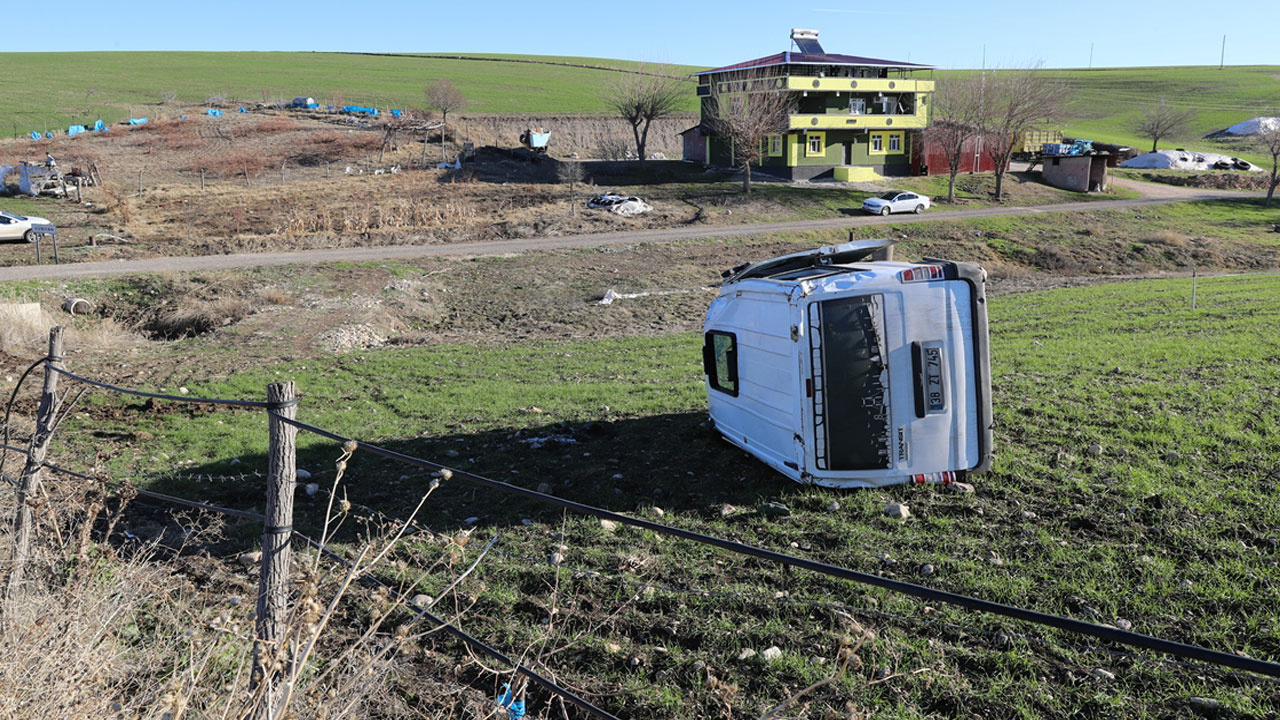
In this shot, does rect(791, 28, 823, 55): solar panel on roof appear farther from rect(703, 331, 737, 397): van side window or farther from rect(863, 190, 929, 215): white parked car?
rect(703, 331, 737, 397): van side window

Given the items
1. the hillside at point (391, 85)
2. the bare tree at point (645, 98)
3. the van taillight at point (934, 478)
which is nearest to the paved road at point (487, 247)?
the bare tree at point (645, 98)

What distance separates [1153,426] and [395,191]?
4396 cm

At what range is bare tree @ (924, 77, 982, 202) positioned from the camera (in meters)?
53.7

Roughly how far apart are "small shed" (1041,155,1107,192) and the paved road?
640 cm

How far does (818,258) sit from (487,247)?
26.2 metres

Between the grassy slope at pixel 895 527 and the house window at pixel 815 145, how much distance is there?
149 feet

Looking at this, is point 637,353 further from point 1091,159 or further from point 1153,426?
point 1091,159

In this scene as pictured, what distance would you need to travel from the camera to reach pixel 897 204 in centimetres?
4631

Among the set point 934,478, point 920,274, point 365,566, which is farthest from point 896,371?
point 365,566

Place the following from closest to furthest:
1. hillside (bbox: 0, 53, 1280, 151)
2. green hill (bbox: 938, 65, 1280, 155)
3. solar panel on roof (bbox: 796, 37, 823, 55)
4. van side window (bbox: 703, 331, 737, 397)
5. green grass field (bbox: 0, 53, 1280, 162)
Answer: van side window (bbox: 703, 331, 737, 397) → solar panel on roof (bbox: 796, 37, 823, 55) → green grass field (bbox: 0, 53, 1280, 162) → hillside (bbox: 0, 53, 1280, 151) → green hill (bbox: 938, 65, 1280, 155)

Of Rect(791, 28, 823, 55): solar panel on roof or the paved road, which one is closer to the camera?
the paved road

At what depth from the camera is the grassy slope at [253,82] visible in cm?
8519

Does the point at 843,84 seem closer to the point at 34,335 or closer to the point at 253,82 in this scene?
the point at 34,335

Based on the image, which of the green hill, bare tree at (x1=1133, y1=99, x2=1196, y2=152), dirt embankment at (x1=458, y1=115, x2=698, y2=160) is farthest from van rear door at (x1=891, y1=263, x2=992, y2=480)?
the green hill
